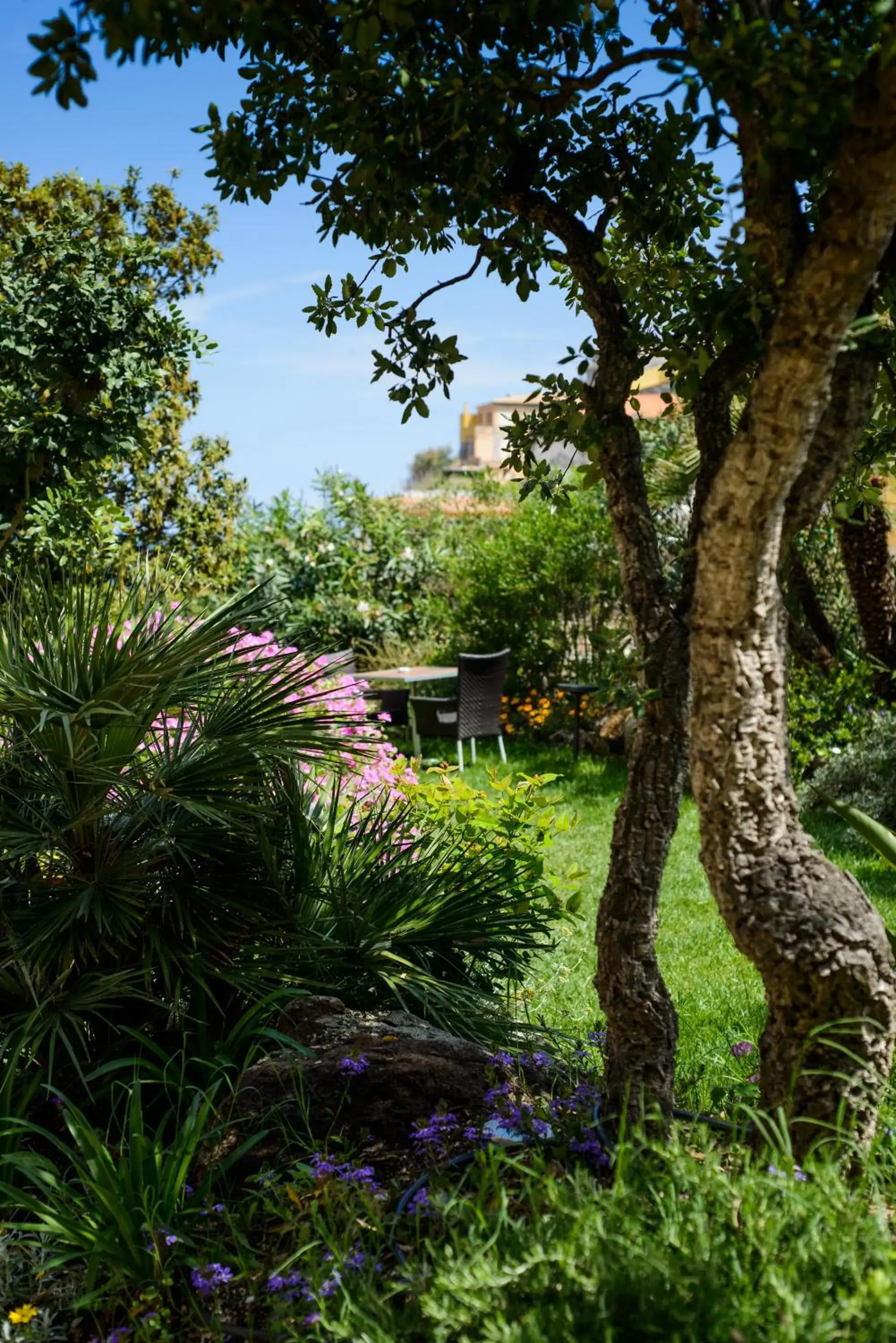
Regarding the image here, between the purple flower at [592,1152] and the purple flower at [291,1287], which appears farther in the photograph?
the purple flower at [592,1152]

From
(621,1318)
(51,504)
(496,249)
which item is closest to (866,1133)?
(621,1318)

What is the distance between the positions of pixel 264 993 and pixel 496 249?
6.72 ft

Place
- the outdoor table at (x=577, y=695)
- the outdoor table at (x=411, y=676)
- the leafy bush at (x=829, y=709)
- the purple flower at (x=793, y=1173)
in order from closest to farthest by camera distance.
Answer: the purple flower at (x=793, y=1173), the leafy bush at (x=829, y=709), the outdoor table at (x=577, y=695), the outdoor table at (x=411, y=676)

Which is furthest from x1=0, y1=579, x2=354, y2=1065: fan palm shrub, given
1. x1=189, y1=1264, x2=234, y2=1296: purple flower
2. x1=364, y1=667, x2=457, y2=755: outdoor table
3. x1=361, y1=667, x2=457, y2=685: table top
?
x1=361, y1=667, x2=457, y2=685: table top

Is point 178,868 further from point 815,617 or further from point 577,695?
Answer: point 577,695

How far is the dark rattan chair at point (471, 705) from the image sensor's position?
9852 mm

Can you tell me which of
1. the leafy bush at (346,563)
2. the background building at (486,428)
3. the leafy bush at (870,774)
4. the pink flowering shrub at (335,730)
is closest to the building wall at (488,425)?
the background building at (486,428)

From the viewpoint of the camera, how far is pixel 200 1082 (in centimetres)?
299

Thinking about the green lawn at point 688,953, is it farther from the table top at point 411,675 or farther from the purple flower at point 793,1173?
the table top at point 411,675

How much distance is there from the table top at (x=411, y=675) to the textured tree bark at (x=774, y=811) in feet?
25.3

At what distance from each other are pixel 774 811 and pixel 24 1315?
70.7 inches

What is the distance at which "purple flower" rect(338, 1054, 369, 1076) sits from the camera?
2.80 metres

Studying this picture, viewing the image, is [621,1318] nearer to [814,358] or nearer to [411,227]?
[814,358]

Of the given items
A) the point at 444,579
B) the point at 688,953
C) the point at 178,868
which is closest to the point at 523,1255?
the point at 178,868
